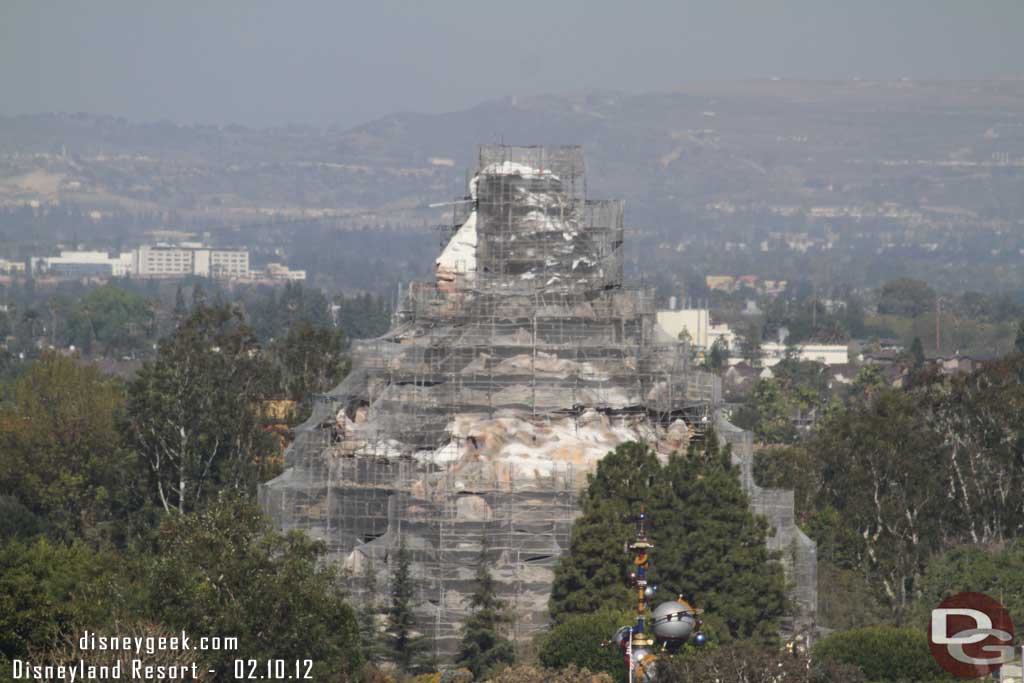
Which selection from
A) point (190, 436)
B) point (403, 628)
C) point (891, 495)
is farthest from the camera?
point (190, 436)

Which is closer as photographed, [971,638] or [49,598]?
[49,598]

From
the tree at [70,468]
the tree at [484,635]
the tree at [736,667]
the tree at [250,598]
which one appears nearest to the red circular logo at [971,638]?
the tree at [736,667]

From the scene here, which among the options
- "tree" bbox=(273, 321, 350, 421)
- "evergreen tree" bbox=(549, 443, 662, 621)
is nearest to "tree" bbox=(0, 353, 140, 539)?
"tree" bbox=(273, 321, 350, 421)

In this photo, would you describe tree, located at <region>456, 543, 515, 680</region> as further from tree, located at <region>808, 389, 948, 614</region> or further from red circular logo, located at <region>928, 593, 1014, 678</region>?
tree, located at <region>808, 389, 948, 614</region>

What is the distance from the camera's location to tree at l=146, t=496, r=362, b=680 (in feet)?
156

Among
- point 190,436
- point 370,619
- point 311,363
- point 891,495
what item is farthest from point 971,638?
point 311,363

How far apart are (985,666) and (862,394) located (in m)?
92.3

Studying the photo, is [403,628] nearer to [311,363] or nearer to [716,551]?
[716,551]

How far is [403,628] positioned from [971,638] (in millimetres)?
12594

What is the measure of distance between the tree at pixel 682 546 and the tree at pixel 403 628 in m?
2.99

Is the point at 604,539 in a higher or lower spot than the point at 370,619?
higher

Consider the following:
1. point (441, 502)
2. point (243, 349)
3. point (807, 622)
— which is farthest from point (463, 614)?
point (243, 349)

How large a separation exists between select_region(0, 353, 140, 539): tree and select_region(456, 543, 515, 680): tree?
15552 millimetres

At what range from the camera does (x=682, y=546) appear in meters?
56.6
